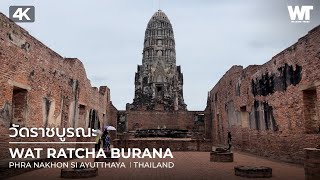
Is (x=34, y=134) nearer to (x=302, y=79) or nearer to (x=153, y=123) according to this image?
(x=302, y=79)

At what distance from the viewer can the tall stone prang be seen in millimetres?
48875

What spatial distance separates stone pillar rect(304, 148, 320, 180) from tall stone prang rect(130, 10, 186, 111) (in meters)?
38.7

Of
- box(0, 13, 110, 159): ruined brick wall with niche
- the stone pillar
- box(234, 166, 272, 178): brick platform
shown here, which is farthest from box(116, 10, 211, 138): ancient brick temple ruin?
the stone pillar

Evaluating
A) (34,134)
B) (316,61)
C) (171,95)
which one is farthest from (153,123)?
(316,61)

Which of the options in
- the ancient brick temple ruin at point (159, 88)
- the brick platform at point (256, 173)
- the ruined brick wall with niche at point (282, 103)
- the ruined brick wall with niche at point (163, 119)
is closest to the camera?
the brick platform at point (256, 173)

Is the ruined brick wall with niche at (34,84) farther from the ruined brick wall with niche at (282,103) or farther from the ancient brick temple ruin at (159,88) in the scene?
the ancient brick temple ruin at (159,88)

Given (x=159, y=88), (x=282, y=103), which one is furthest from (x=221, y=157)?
(x=159, y=88)

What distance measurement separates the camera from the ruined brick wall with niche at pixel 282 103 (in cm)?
938

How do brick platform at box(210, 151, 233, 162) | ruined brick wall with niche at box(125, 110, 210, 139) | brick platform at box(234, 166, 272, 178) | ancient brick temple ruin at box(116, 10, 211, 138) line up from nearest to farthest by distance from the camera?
brick platform at box(234, 166, 272, 178)
brick platform at box(210, 151, 233, 162)
ruined brick wall with niche at box(125, 110, 210, 139)
ancient brick temple ruin at box(116, 10, 211, 138)

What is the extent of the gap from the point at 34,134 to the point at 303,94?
917cm

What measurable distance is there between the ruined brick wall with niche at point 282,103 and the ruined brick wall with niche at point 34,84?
344 inches

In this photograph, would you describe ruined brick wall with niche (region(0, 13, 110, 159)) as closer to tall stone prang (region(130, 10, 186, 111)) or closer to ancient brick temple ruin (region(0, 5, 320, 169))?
ancient brick temple ruin (region(0, 5, 320, 169))

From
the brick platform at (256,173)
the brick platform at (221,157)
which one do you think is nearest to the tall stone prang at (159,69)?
the brick platform at (221,157)

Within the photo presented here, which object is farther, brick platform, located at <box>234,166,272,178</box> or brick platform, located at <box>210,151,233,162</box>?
brick platform, located at <box>210,151,233,162</box>
